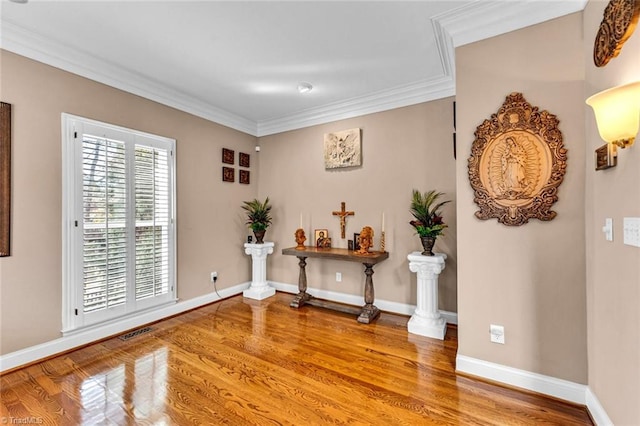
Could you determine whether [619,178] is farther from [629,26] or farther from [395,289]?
[395,289]

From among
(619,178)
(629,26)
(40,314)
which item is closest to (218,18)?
(629,26)

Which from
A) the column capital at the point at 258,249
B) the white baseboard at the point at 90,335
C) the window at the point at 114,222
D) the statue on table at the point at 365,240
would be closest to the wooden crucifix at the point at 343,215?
the statue on table at the point at 365,240

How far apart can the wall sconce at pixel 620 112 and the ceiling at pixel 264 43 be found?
3.38 feet

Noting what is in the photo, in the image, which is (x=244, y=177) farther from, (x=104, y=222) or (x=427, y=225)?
(x=427, y=225)

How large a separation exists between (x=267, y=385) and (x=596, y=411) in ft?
6.72

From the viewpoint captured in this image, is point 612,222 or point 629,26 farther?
point 612,222

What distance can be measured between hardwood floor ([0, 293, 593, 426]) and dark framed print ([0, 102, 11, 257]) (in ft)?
3.47

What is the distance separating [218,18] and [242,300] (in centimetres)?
336

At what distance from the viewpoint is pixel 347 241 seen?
12.6 feet

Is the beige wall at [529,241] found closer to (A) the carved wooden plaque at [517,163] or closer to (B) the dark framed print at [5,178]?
(A) the carved wooden plaque at [517,163]

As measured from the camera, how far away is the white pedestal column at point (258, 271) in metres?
4.16

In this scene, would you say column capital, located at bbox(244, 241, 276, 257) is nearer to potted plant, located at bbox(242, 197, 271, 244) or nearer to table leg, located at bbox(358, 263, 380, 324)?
potted plant, located at bbox(242, 197, 271, 244)

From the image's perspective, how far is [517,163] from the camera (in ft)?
6.48

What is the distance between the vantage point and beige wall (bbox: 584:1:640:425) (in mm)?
1291
